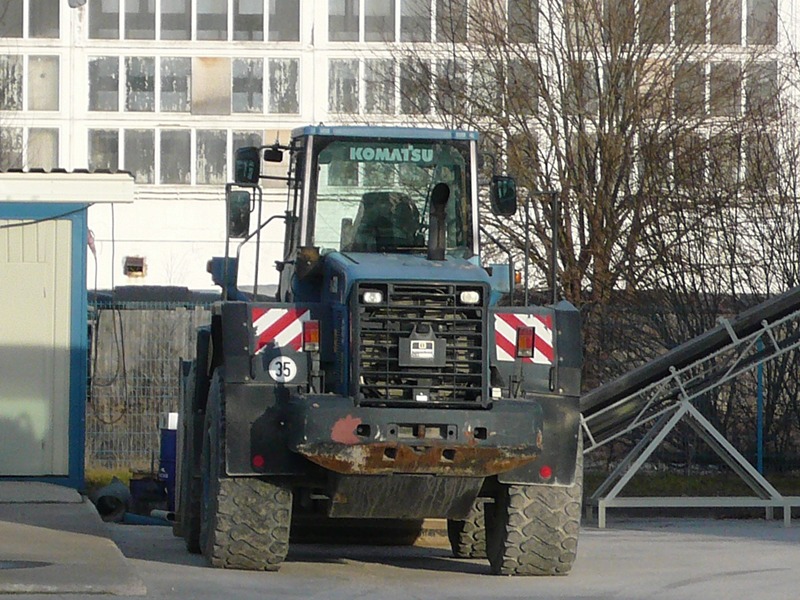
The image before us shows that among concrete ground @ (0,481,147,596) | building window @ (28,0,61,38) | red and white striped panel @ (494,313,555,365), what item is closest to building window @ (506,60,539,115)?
concrete ground @ (0,481,147,596)

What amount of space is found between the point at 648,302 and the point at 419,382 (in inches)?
466

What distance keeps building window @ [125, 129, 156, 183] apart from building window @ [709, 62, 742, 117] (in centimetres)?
2156

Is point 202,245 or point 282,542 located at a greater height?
point 202,245

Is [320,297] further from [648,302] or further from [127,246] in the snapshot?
[127,246]

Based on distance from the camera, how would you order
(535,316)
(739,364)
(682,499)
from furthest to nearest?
(739,364) → (682,499) → (535,316)

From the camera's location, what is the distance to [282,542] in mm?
10992

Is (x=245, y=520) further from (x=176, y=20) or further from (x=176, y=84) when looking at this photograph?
(x=176, y=20)

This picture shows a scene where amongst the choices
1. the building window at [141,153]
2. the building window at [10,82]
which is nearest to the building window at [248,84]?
the building window at [141,153]

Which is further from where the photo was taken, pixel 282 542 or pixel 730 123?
pixel 730 123

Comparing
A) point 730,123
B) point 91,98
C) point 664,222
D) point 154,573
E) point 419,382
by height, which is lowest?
point 154,573

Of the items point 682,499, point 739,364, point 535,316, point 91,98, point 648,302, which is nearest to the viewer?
point 535,316

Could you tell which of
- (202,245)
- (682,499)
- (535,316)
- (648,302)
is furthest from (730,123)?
(202,245)

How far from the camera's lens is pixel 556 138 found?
24406 mm

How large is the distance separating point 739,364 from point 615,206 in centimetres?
633
